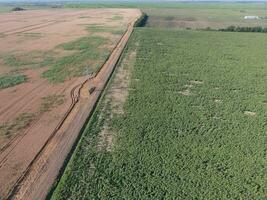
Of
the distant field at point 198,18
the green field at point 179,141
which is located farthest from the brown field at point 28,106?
the distant field at point 198,18

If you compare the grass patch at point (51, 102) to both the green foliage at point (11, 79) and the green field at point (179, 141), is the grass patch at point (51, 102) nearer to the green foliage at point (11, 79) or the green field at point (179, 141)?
the green field at point (179, 141)

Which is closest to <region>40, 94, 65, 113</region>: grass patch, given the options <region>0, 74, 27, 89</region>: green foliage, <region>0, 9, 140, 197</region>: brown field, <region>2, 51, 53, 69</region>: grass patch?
<region>0, 9, 140, 197</region>: brown field

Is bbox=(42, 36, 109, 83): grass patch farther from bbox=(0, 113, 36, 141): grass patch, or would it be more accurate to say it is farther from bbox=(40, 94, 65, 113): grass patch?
bbox=(0, 113, 36, 141): grass patch

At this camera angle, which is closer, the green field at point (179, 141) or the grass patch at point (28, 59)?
the green field at point (179, 141)

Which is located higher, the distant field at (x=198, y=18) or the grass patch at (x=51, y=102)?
the grass patch at (x=51, y=102)

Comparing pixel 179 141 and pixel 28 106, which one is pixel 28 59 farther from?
pixel 179 141

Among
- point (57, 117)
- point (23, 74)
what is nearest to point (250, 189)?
point (57, 117)
